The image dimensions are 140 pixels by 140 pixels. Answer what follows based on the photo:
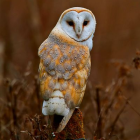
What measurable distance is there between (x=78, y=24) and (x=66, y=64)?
0.67 feet

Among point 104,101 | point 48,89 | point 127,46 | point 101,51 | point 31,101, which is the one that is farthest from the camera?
point 127,46

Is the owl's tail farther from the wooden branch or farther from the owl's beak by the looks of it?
the owl's beak

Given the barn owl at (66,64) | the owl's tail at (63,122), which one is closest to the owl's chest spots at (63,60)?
the barn owl at (66,64)

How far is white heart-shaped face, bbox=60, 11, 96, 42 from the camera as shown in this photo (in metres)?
1.89

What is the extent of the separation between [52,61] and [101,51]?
5415mm

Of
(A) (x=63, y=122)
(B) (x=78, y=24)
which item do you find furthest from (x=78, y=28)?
(A) (x=63, y=122)

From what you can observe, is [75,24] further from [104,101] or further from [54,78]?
[104,101]

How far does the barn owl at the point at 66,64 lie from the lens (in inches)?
72.5

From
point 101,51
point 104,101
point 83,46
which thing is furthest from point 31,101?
point 101,51

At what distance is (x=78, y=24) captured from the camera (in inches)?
74.4

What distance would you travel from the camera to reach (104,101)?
9.69ft

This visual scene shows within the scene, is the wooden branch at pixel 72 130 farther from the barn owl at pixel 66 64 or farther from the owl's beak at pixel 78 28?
the owl's beak at pixel 78 28

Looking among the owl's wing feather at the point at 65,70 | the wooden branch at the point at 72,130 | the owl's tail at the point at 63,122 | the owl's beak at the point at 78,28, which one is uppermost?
the owl's beak at the point at 78,28

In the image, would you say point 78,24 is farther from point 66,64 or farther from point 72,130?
point 72,130
